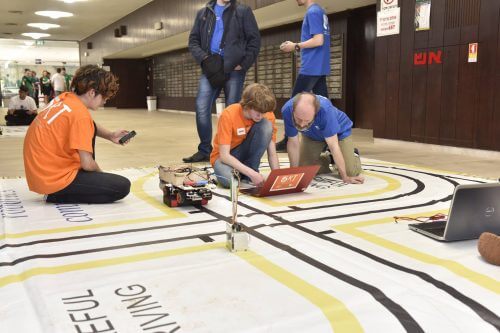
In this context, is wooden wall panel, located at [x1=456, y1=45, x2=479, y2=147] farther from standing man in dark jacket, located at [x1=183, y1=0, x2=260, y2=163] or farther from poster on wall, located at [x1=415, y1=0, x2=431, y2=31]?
standing man in dark jacket, located at [x1=183, y1=0, x2=260, y2=163]

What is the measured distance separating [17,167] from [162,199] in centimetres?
173

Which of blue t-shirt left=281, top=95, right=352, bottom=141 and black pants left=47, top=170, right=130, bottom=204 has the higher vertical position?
blue t-shirt left=281, top=95, right=352, bottom=141

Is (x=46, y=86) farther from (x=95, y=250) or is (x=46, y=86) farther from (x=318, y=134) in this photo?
(x=95, y=250)

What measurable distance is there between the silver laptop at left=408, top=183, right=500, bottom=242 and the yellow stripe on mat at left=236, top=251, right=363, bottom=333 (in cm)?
59

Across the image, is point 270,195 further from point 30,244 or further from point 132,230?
point 30,244

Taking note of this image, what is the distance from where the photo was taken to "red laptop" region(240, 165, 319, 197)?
243 centimetres

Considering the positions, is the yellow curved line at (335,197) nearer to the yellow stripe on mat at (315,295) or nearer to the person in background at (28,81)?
the yellow stripe on mat at (315,295)

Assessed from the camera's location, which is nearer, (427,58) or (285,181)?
(285,181)

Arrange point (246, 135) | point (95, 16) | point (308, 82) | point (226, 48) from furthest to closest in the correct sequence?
point (95, 16) → point (308, 82) → point (226, 48) → point (246, 135)

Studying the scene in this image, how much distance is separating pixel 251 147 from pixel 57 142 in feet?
3.37

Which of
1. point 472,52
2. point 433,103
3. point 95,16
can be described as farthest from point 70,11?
point 472,52

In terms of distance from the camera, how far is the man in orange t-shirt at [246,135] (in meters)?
2.48

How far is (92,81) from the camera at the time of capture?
7.86ft

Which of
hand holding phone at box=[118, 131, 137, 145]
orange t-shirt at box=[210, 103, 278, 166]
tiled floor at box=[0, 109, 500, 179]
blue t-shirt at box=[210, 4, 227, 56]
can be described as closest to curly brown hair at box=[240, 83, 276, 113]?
orange t-shirt at box=[210, 103, 278, 166]
